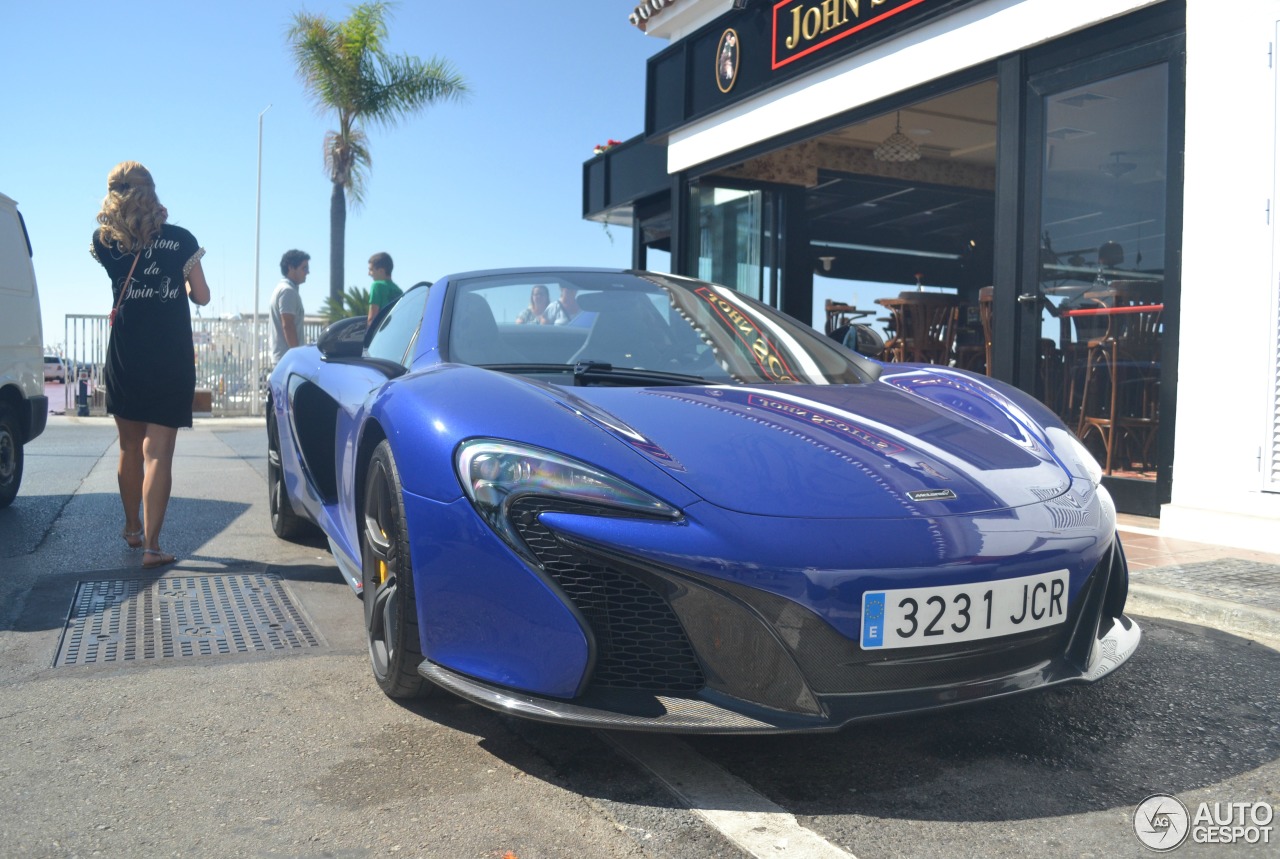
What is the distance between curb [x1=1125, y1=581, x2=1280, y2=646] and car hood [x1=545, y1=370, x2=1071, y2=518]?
1241mm

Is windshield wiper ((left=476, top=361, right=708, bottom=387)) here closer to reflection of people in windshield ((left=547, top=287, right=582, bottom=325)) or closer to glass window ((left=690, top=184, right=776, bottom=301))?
reflection of people in windshield ((left=547, top=287, right=582, bottom=325))

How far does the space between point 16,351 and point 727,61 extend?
641 cm

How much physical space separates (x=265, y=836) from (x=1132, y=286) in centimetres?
548

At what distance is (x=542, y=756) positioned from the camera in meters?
2.29

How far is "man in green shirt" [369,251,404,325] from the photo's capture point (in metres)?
8.01

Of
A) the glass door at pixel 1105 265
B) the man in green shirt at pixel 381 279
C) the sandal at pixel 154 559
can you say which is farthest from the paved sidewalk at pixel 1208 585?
the man in green shirt at pixel 381 279

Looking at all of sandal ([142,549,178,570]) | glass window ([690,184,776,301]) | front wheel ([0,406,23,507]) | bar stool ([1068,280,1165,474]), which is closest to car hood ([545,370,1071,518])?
sandal ([142,549,178,570])

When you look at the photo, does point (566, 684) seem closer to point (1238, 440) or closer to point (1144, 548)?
point (1144, 548)

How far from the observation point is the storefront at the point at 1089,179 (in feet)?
16.2

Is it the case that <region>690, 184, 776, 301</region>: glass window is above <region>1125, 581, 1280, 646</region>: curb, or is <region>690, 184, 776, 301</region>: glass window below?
above

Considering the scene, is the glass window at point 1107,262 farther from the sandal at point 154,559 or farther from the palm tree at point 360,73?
the palm tree at point 360,73

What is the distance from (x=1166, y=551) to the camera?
462 centimetres

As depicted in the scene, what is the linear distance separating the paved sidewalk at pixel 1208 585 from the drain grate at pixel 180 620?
2.87 metres

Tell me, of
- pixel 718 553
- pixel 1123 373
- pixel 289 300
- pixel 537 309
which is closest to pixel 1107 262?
pixel 1123 373
